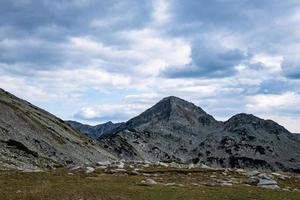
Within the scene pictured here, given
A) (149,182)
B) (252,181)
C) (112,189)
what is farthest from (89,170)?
(252,181)

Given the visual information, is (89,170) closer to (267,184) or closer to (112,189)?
(112,189)

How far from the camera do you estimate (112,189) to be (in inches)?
1898

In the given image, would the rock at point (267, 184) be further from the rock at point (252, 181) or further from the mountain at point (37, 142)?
the mountain at point (37, 142)

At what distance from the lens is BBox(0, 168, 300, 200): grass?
4425cm

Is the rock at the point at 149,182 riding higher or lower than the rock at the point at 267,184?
lower

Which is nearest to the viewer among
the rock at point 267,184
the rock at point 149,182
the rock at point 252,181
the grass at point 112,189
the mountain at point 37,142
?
the grass at point 112,189

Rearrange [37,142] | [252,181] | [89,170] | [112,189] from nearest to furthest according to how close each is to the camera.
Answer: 1. [112,189]
2. [252,181]
3. [89,170]
4. [37,142]

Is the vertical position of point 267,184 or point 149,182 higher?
point 267,184

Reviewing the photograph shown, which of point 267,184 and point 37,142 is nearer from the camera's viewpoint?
point 267,184

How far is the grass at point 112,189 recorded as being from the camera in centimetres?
4425

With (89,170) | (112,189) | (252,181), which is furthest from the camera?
(89,170)

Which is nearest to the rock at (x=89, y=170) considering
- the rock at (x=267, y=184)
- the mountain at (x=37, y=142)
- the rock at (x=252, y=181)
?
the rock at (x=252, y=181)

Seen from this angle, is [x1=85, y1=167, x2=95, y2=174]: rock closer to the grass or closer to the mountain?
the grass

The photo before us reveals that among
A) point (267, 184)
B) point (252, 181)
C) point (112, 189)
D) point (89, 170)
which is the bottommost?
point (112, 189)
